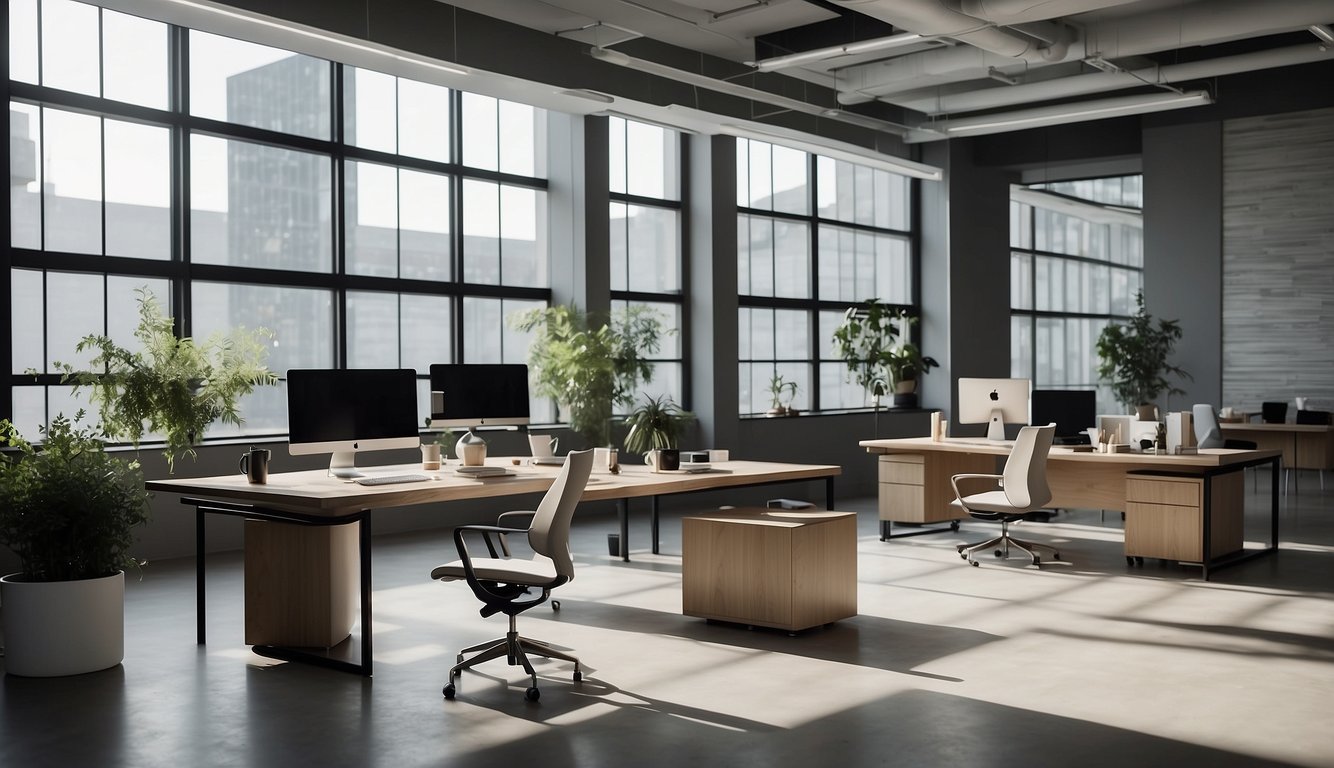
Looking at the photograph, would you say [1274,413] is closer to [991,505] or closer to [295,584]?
[991,505]

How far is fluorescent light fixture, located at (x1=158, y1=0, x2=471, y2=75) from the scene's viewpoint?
6719mm

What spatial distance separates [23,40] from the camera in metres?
7.34

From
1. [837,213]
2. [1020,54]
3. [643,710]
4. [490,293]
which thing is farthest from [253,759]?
[837,213]

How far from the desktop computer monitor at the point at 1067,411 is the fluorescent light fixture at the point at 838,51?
2.76 meters

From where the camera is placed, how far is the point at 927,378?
45.8 feet

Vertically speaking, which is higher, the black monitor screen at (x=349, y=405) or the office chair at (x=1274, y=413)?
the black monitor screen at (x=349, y=405)

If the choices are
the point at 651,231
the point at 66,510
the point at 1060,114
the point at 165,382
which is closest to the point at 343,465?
the point at 66,510

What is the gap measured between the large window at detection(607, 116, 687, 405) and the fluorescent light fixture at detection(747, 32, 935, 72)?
1753mm

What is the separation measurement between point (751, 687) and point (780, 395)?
7902 millimetres

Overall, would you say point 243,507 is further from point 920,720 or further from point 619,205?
point 619,205

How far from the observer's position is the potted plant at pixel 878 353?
494 inches

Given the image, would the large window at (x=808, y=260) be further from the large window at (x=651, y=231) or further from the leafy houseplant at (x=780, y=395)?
the large window at (x=651, y=231)

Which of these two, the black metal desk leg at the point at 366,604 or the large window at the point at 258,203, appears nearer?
the black metal desk leg at the point at 366,604

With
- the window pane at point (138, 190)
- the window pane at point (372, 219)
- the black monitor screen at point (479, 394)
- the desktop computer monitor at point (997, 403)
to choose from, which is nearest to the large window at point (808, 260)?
the desktop computer monitor at point (997, 403)
